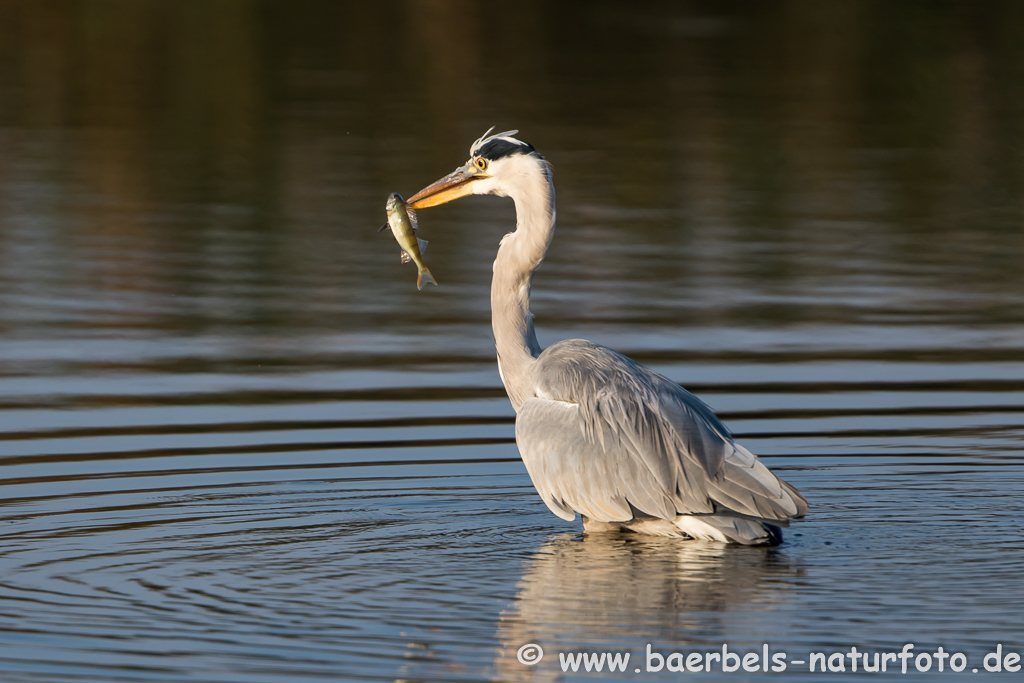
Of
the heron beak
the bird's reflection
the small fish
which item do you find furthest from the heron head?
the bird's reflection

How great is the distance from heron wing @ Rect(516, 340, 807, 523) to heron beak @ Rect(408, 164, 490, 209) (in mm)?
1423

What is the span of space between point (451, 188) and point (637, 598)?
141 inches

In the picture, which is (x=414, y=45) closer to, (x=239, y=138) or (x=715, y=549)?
(x=239, y=138)

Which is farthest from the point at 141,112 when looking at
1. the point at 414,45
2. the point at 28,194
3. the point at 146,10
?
the point at 146,10

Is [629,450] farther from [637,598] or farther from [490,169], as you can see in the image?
[490,169]

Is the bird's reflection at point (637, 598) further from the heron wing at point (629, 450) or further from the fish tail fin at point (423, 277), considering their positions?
the fish tail fin at point (423, 277)

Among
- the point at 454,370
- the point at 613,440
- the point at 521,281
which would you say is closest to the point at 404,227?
the point at 521,281

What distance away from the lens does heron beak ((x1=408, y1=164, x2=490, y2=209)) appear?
10.5 metres

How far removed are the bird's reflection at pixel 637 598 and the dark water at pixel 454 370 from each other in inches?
1.0

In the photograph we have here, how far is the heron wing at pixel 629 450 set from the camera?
8.59 meters

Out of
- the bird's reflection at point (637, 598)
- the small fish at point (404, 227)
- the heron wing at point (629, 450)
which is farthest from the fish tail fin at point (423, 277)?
the bird's reflection at point (637, 598)

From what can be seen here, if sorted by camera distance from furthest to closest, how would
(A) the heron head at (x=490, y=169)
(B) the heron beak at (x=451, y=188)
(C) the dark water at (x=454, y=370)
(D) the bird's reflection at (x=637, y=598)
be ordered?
(B) the heron beak at (x=451, y=188) < (A) the heron head at (x=490, y=169) < (C) the dark water at (x=454, y=370) < (D) the bird's reflection at (x=637, y=598)

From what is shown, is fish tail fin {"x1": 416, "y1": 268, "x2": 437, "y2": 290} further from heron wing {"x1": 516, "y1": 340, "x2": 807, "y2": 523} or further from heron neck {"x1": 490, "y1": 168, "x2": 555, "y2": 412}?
heron wing {"x1": 516, "y1": 340, "x2": 807, "y2": 523}

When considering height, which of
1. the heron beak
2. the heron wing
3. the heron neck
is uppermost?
the heron beak
